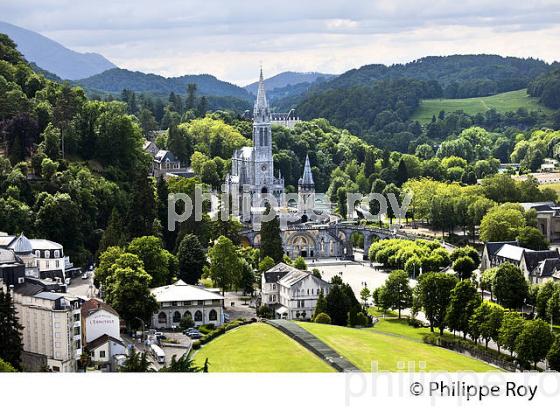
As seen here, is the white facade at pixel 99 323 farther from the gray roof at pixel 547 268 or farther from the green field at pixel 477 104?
Result: the green field at pixel 477 104

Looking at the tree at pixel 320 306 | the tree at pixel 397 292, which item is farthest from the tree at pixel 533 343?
the tree at pixel 397 292

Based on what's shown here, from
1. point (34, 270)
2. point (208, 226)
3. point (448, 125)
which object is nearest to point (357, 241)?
point (208, 226)

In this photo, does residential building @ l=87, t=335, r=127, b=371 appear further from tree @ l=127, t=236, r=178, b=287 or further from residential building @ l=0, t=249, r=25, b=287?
tree @ l=127, t=236, r=178, b=287

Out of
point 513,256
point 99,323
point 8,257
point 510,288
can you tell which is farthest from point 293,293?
point 8,257

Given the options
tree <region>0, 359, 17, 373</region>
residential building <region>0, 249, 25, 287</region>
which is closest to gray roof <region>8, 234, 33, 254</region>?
residential building <region>0, 249, 25, 287</region>

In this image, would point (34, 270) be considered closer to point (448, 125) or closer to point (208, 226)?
point (208, 226)

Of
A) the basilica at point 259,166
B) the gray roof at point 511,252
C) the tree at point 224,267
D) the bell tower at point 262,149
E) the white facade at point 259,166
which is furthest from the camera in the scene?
the bell tower at point 262,149
